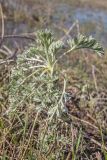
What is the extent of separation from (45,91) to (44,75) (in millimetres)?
87

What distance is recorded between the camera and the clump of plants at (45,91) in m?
2.41

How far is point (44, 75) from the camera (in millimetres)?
2465

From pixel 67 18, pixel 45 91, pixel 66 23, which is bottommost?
pixel 45 91

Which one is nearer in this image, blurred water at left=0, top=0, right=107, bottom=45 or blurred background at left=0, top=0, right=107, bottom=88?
blurred background at left=0, top=0, right=107, bottom=88

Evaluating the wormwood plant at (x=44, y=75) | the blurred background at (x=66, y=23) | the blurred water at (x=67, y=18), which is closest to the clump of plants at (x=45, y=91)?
the wormwood plant at (x=44, y=75)

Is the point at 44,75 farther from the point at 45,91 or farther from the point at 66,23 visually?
the point at 66,23

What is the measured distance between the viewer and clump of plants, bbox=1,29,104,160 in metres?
2.41

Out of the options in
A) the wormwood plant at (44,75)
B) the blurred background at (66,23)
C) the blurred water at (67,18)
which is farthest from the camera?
the blurred water at (67,18)

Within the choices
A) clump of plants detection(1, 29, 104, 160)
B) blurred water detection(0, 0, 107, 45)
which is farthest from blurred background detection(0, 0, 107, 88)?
clump of plants detection(1, 29, 104, 160)

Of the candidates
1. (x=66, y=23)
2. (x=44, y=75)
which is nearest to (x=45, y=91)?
(x=44, y=75)

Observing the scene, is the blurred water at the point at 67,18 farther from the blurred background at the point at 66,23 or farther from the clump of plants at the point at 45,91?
the clump of plants at the point at 45,91

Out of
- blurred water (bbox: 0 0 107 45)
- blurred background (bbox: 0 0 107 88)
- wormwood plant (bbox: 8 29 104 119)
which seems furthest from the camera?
blurred water (bbox: 0 0 107 45)

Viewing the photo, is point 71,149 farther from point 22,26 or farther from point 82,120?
point 22,26

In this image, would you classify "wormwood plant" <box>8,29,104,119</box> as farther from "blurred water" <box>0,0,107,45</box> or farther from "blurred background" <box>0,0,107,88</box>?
"blurred water" <box>0,0,107,45</box>
